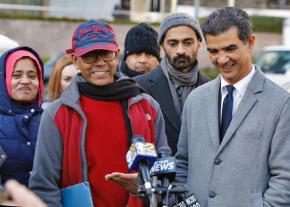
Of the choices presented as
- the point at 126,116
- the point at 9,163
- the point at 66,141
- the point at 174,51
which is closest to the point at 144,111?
the point at 126,116

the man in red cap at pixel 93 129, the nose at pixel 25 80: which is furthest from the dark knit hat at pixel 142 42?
the man in red cap at pixel 93 129

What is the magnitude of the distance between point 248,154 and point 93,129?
0.85 m

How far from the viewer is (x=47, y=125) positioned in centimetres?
455

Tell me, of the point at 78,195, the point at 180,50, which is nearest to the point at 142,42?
the point at 180,50

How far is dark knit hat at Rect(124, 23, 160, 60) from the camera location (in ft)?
24.0

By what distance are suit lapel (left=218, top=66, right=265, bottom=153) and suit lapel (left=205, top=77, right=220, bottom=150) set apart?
2.7 inches

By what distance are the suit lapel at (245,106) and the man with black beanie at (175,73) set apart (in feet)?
4.17

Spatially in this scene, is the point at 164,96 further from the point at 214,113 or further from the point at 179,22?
the point at 214,113

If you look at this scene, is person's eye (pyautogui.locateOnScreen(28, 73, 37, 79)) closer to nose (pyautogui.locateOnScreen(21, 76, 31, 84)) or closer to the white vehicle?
nose (pyautogui.locateOnScreen(21, 76, 31, 84))

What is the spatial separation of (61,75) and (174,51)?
1.60m

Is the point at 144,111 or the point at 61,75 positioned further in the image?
the point at 61,75

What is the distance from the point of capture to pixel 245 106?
4.46m

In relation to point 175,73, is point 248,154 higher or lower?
lower

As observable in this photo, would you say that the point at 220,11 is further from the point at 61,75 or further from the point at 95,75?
the point at 61,75
